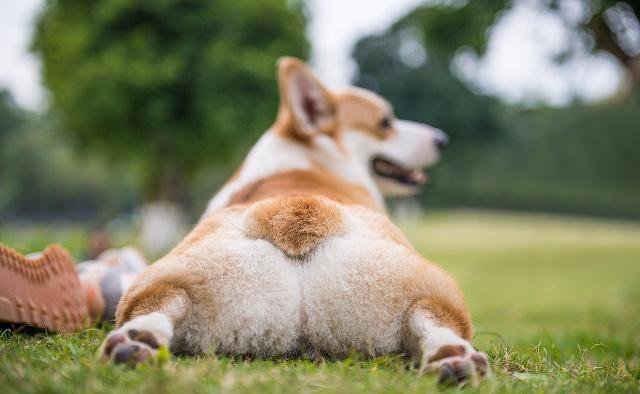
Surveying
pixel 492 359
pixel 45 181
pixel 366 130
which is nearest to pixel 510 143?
pixel 45 181

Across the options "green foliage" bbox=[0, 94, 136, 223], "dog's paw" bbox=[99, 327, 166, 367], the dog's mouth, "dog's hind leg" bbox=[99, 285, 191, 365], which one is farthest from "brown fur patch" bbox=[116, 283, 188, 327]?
"green foliage" bbox=[0, 94, 136, 223]

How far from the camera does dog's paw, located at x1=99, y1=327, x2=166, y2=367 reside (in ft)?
4.79

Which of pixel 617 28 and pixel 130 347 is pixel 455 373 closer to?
pixel 130 347

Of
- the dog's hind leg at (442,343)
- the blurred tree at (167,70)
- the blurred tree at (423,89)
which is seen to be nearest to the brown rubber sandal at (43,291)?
the dog's hind leg at (442,343)

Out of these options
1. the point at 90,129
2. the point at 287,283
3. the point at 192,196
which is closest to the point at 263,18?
the point at 90,129

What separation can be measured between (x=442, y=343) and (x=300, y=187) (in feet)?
A: 4.12

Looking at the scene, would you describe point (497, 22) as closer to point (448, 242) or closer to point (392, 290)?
point (392, 290)

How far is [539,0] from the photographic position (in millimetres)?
8406

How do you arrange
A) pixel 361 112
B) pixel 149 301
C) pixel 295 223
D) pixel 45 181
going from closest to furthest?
pixel 149 301 < pixel 295 223 < pixel 361 112 < pixel 45 181

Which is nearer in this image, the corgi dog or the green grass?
the green grass

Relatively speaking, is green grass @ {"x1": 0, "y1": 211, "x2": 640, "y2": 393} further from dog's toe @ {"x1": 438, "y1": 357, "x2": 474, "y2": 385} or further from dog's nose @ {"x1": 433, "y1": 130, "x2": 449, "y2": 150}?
dog's nose @ {"x1": 433, "y1": 130, "x2": 449, "y2": 150}

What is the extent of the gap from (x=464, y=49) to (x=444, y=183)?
2035 centimetres

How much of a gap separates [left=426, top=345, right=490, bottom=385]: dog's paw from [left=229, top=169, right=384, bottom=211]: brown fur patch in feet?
3.37

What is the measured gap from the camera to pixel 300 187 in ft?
8.77
